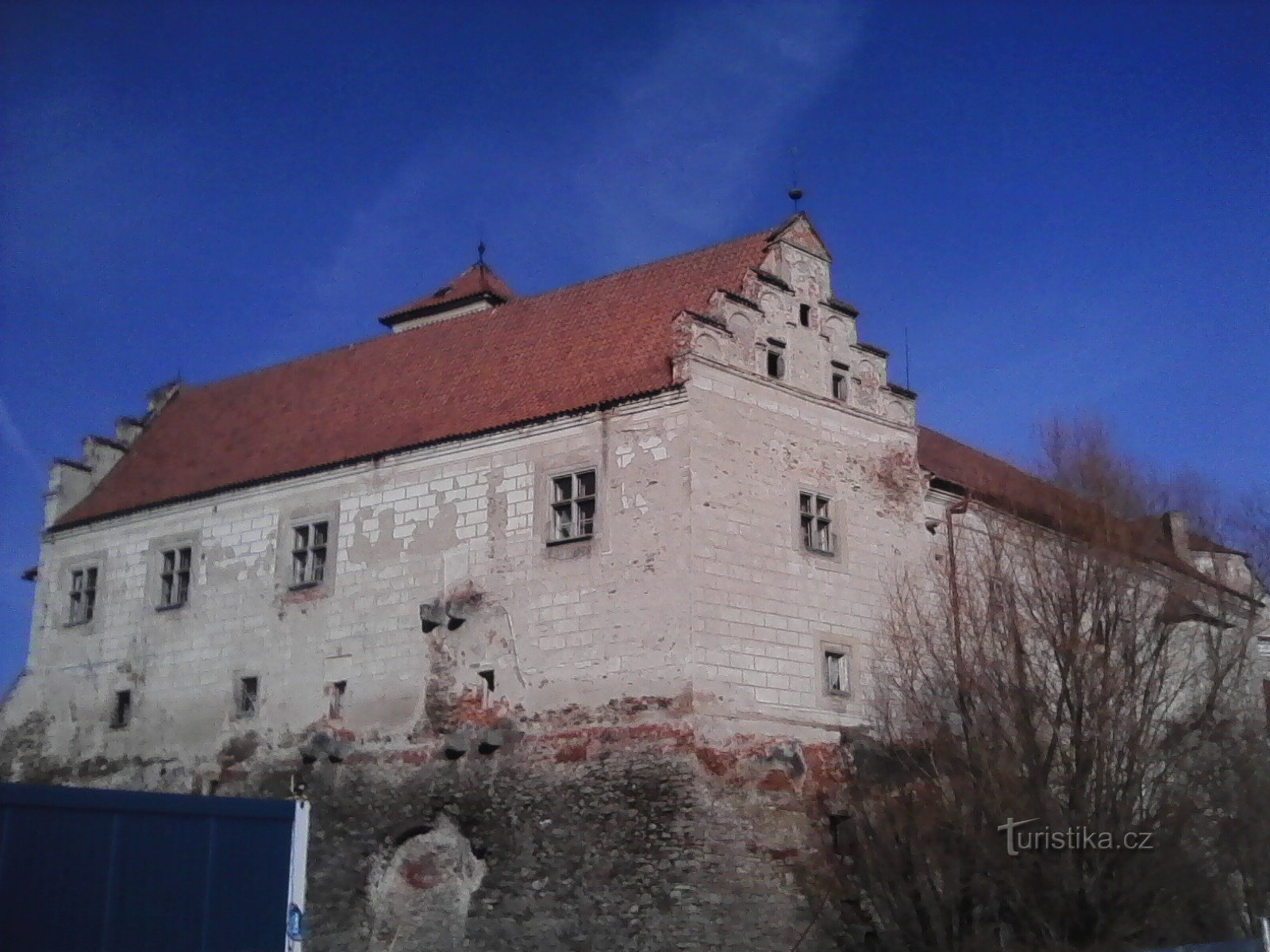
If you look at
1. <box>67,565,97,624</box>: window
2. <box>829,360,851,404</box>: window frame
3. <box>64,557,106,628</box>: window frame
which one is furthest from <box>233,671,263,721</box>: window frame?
<box>829,360,851,404</box>: window frame

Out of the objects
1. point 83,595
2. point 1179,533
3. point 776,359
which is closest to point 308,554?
point 83,595

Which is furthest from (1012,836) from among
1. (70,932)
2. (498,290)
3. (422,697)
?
(498,290)

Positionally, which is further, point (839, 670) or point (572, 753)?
point (839, 670)

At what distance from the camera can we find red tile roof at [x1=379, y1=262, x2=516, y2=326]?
36.3m

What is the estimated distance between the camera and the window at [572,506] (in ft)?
82.8

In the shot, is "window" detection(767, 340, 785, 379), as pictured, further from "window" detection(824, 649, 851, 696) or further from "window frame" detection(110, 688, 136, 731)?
"window frame" detection(110, 688, 136, 731)

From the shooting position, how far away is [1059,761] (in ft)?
79.0

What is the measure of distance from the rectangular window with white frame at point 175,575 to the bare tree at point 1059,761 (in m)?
14.1

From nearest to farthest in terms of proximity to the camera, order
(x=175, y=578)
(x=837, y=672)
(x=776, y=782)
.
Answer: (x=776, y=782) < (x=837, y=672) < (x=175, y=578)

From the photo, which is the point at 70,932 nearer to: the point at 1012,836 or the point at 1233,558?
the point at 1012,836

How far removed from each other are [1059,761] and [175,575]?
17.8m

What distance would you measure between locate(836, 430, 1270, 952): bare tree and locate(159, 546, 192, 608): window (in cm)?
1415

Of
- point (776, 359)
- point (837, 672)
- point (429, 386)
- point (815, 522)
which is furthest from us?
point (429, 386)

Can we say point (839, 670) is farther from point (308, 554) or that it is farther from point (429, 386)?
point (308, 554)
